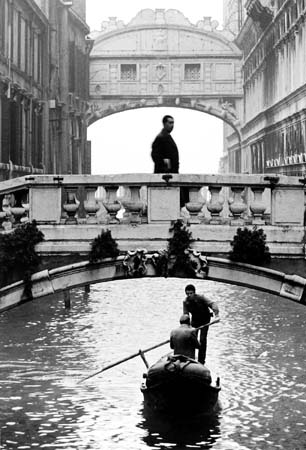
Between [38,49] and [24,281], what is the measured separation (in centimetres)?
2446

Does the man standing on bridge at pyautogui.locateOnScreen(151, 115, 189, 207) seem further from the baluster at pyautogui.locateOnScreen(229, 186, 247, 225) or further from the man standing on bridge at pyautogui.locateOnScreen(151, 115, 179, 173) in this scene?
the baluster at pyautogui.locateOnScreen(229, 186, 247, 225)

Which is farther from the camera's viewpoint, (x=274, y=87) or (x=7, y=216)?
(x=274, y=87)

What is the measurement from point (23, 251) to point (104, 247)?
32.2 inches

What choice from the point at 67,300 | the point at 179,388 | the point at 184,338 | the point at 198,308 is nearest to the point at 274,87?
the point at 67,300

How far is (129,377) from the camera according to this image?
700 inches

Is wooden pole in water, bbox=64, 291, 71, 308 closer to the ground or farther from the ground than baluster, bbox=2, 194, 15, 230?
closer to the ground

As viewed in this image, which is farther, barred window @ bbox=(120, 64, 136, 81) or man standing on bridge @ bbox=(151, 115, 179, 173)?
barred window @ bbox=(120, 64, 136, 81)

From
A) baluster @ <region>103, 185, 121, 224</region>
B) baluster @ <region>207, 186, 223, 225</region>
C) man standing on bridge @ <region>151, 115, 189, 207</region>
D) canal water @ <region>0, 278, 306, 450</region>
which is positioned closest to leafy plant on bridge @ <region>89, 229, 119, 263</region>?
baluster @ <region>103, 185, 121, 224</region>

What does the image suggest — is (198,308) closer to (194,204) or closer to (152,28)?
(194,204)

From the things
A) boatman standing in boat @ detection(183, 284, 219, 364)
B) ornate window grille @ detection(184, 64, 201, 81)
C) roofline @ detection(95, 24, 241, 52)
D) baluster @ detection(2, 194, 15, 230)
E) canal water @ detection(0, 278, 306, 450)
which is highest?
roofline @ detection(95, 24, 241, 52)

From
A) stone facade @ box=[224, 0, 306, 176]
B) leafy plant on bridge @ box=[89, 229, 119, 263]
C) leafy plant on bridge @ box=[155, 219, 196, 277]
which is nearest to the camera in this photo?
leafy plant on bridge @ box=[155, 219, 196, 277]

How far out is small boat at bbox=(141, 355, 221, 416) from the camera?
1466 cm

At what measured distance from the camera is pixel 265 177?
12.0 metres

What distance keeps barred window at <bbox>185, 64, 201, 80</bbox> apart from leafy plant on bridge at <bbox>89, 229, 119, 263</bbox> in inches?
1457
